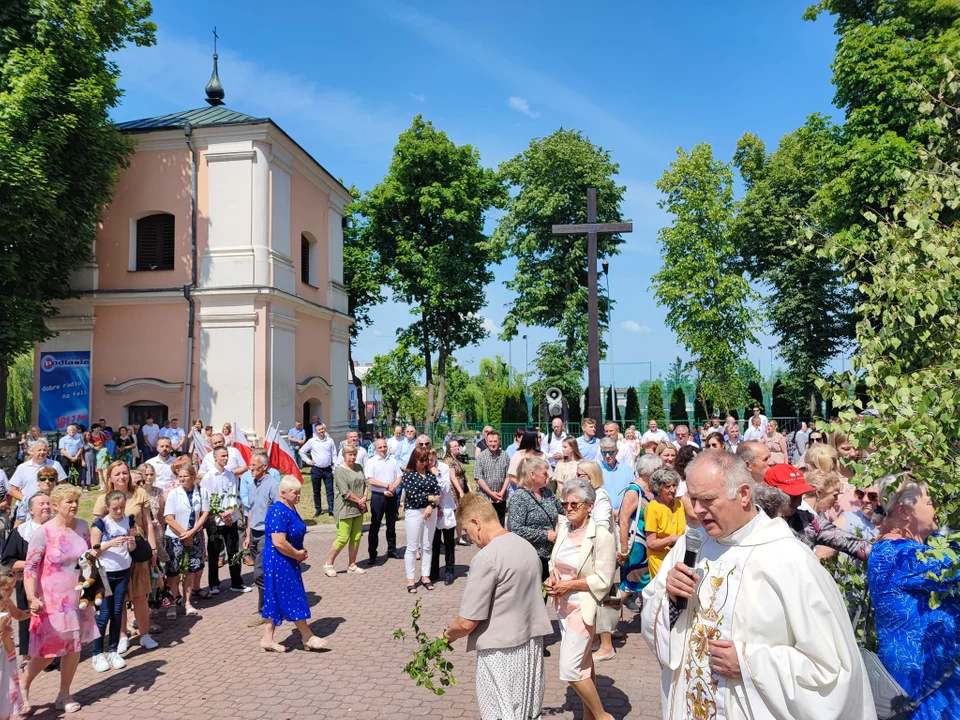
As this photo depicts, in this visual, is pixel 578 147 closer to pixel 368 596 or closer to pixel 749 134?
pixel 749 134

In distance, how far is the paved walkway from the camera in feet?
18.5

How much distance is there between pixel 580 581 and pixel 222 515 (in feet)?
18.9

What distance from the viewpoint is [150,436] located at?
67.6ft

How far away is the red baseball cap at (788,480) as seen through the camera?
5266mm

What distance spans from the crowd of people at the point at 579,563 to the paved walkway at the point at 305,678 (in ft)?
0.85

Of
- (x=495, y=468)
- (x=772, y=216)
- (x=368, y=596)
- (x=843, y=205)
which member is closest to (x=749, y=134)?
(x=772, y=216)

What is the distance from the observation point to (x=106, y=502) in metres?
6.78

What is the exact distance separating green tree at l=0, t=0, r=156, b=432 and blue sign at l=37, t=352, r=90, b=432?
1760 mm

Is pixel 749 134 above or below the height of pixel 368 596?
above

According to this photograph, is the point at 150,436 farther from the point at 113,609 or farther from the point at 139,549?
the point at 113,609

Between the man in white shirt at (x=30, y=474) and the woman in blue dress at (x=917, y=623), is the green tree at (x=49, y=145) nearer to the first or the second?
the man in white shirt at (x=30, y=474)

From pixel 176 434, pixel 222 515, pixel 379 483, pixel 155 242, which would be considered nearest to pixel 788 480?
pixel 379 483

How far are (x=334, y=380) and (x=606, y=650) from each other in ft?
70.1

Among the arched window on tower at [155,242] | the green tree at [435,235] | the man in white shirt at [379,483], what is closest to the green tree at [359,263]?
the green tree at [435,235]
